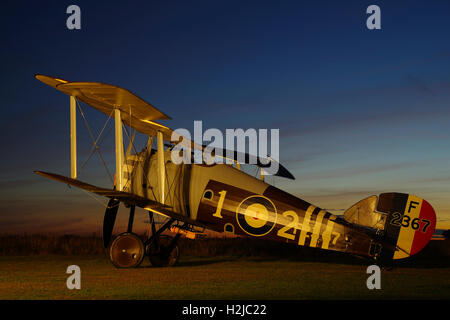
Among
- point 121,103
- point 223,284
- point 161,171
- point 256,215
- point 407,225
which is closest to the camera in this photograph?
point 223,284

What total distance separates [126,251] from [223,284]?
3.45m

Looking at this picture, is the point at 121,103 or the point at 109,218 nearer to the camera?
the point at 121,103

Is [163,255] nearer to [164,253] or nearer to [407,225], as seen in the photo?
[164,253]

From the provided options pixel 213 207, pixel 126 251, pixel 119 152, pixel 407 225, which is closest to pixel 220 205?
pixel 213 207

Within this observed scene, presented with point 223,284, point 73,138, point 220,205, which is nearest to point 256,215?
point 220,205

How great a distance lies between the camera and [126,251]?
1220 centimetres

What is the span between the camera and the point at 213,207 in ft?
42.3

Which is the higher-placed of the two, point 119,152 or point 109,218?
point 119,152

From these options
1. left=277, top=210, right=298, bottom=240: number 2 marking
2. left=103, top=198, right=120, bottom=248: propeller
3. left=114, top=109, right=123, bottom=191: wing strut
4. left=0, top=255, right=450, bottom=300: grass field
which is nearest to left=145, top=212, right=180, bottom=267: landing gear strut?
left=103, top=198, right=120, bottom=248: propeller

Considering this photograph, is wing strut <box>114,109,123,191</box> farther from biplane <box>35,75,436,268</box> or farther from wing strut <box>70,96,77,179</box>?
wing strut <box>70,96,77,179</box>

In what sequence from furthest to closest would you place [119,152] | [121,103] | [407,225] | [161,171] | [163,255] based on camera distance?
[163,255], [161,171], [121,103], [119,152], [407,225]

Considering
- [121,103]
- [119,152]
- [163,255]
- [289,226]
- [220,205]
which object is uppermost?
[121,103]
